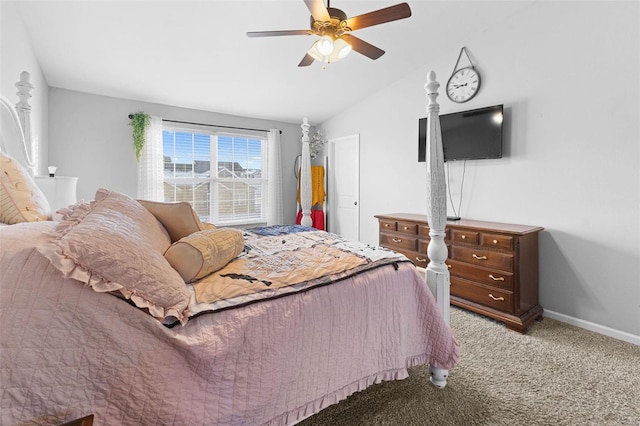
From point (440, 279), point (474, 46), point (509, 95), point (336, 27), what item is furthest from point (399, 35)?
point (440, 279)

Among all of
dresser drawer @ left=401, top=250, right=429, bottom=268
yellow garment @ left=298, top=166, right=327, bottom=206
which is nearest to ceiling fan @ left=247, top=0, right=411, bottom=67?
dresser drawer @ left=401, top=250, right=429, bottom=268

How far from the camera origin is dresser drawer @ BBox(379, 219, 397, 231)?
3.47 m

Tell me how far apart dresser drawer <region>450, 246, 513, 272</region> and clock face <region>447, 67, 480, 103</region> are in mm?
1673

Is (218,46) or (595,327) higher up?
(218,46)

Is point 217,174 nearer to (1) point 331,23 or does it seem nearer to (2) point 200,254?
(1) point 331,23

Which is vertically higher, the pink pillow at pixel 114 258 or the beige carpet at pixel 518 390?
the pink pillow at pixel 114 258

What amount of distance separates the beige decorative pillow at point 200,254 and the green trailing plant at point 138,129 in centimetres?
319

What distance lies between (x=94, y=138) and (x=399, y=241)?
3.98 meters

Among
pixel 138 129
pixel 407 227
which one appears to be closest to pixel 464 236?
pixel 407 227

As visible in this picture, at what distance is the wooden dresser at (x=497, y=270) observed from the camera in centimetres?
248

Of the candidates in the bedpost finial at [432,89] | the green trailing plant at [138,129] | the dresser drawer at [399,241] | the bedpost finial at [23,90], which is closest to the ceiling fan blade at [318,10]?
the bedpost finial at [432,89]

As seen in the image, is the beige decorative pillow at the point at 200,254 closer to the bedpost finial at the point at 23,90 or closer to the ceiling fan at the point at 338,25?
the ceiling fan at the point at 338,25

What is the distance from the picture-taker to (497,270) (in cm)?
256

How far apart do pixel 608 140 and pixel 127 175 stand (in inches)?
203
